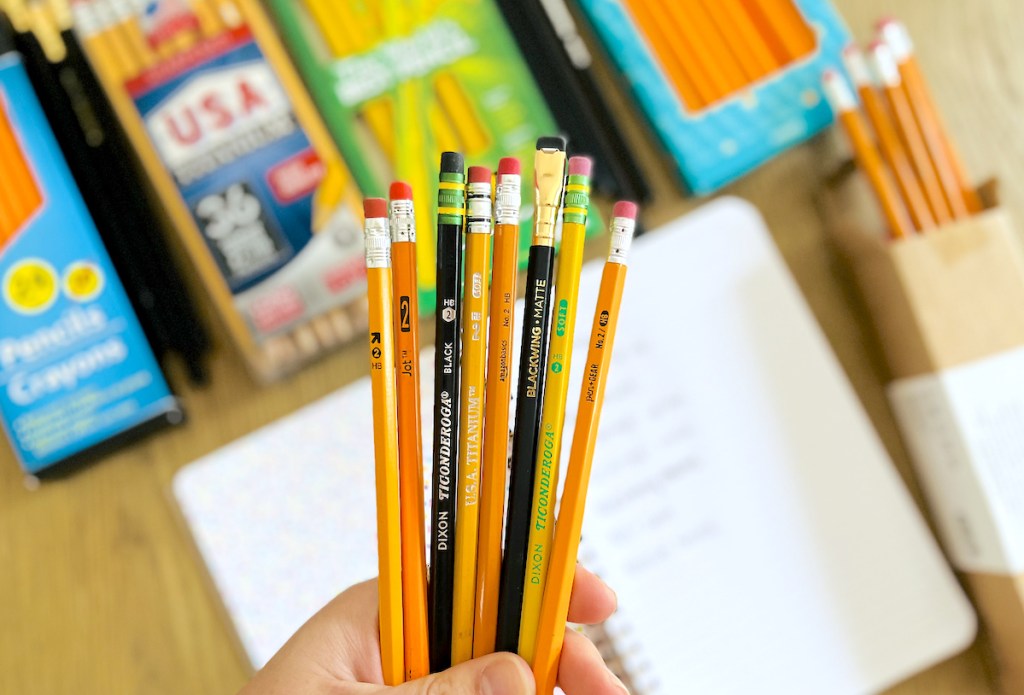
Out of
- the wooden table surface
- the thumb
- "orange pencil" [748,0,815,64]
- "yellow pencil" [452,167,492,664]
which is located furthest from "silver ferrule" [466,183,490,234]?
"orange pencil" [748,0,815,64]

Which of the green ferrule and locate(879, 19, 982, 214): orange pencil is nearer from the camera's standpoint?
the green ferrule

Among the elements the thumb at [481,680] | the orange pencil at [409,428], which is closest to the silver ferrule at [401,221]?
the orange pencil at [409,428]

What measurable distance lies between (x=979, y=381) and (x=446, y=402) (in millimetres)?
371

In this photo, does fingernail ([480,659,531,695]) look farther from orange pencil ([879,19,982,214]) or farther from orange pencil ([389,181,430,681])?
orange pencil ([879,19,982,214])

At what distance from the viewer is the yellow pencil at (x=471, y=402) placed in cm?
29

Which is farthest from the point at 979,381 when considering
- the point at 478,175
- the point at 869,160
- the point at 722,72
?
the point at 478,175

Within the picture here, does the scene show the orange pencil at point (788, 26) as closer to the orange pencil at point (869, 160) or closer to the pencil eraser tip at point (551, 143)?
the orange pencil at point (869, 160)

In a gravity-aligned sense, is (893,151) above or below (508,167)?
below

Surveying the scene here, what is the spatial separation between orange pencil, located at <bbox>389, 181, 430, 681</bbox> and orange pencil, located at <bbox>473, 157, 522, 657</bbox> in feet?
0.08

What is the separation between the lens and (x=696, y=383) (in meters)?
0.54

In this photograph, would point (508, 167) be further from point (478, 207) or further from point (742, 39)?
point (742, 39)

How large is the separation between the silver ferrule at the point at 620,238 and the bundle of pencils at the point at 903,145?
0.29 meters

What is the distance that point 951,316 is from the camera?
489 millimetres

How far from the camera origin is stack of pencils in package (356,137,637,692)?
0.95 feet
